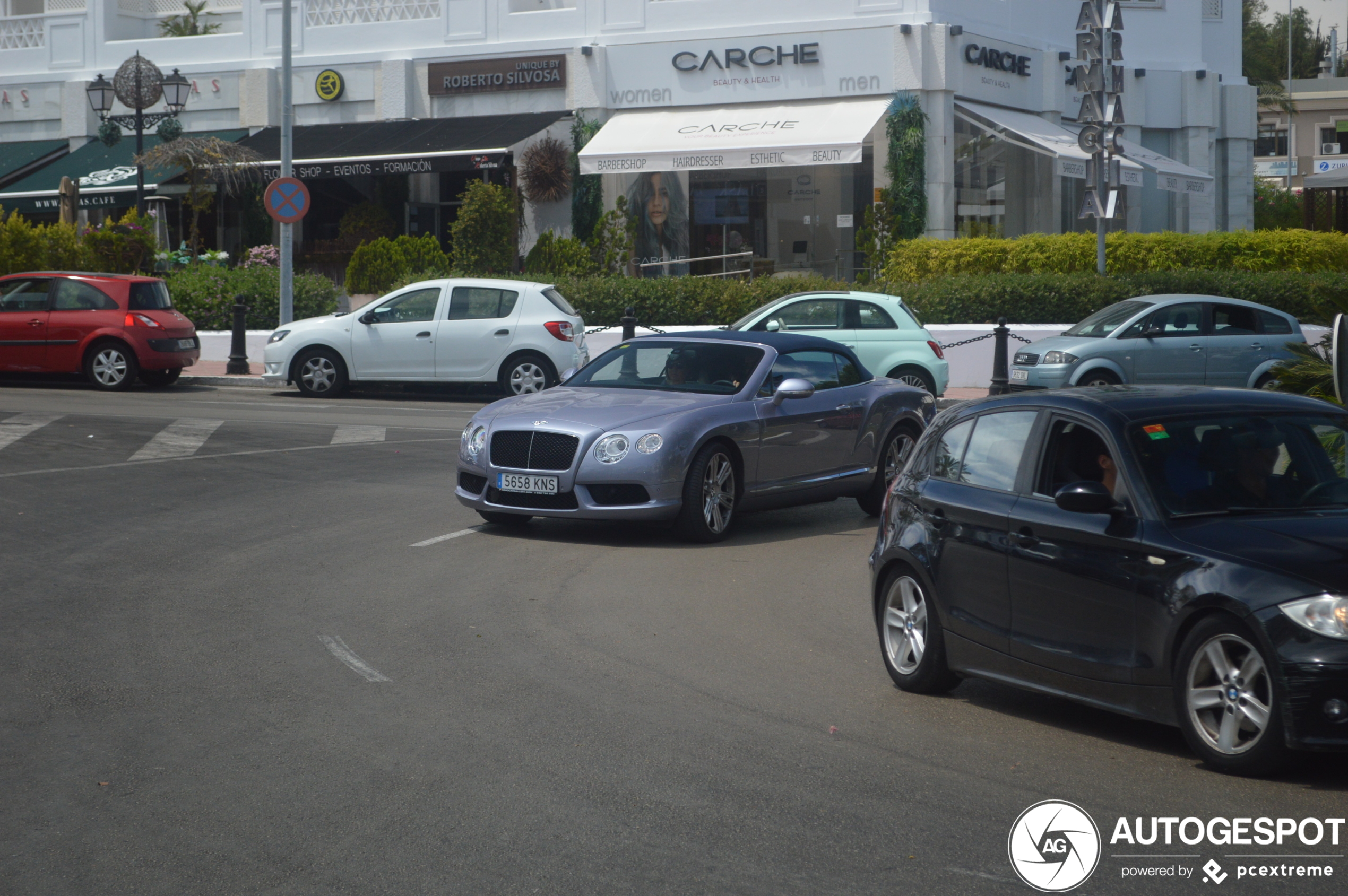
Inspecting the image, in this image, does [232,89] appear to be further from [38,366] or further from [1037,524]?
[1037,524]

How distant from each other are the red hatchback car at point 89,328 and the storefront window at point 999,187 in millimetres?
17567

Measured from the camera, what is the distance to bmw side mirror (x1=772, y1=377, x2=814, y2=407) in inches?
447

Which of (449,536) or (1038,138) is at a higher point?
(1038,138)

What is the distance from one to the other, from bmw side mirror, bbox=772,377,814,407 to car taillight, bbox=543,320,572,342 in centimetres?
1075

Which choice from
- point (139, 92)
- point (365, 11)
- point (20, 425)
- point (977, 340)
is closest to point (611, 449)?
point (20, 425)

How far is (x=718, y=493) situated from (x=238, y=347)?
665 inches

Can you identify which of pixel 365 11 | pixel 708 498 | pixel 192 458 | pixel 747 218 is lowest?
pixel 708 498

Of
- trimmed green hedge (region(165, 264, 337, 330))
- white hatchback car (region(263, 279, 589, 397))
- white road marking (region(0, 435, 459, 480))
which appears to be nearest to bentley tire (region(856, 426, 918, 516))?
white road marking (region(0, 435, 459, 480))

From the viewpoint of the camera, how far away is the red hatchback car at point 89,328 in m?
22.9

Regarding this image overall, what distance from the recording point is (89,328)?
22.9 metres

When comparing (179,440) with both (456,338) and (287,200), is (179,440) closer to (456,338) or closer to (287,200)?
(456,338)

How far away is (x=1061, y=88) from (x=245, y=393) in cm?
2145

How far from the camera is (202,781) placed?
217 inches

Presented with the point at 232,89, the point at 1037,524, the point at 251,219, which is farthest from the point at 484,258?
the point at 1037,524
